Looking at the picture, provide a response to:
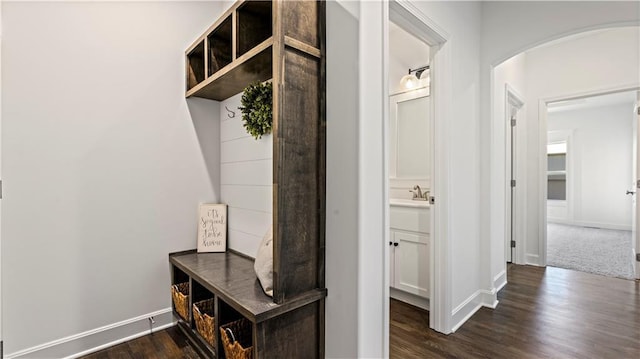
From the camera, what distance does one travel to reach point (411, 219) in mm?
2504

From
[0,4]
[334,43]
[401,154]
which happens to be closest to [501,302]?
[401,154]

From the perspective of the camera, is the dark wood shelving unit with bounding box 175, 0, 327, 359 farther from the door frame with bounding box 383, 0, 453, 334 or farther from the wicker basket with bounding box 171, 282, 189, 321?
the door frame with bounding box 383, 0, 453, 334

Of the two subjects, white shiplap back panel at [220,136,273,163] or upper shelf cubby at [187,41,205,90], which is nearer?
white shiplap back panel at [220,136,273,163]

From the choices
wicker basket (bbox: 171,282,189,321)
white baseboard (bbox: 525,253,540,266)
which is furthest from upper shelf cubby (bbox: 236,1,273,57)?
white baseboard (bbox: 525,253,540,266)

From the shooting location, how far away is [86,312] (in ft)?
6.08

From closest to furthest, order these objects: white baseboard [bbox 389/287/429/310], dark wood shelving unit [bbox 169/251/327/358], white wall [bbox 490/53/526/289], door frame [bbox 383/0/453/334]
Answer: dark wood shelving unit [bbox 169/251/327/358]
door frame [bbox 383/0/453/334]
white baseboard [bbox 389/287/429/310]
white wall [bbox 490/53/526/289]

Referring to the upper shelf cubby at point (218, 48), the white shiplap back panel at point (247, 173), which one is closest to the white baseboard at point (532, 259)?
the white shiplap back panel at point (247, 173)

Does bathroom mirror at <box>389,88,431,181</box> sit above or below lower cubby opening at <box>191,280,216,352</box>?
above

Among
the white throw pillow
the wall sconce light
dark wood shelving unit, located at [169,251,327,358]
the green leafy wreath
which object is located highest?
the wall sconce light

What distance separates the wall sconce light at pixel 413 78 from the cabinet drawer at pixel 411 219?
1.32 meters

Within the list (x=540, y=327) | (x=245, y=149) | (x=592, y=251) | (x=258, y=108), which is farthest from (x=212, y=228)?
(x=592, y=251)

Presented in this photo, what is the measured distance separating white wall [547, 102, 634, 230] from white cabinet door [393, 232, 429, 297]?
680 cm

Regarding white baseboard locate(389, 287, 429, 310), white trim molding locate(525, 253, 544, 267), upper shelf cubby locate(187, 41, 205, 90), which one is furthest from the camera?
white trim molding locate(525, 253, 544, 267)

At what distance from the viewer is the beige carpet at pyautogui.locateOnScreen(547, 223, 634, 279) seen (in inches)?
146
